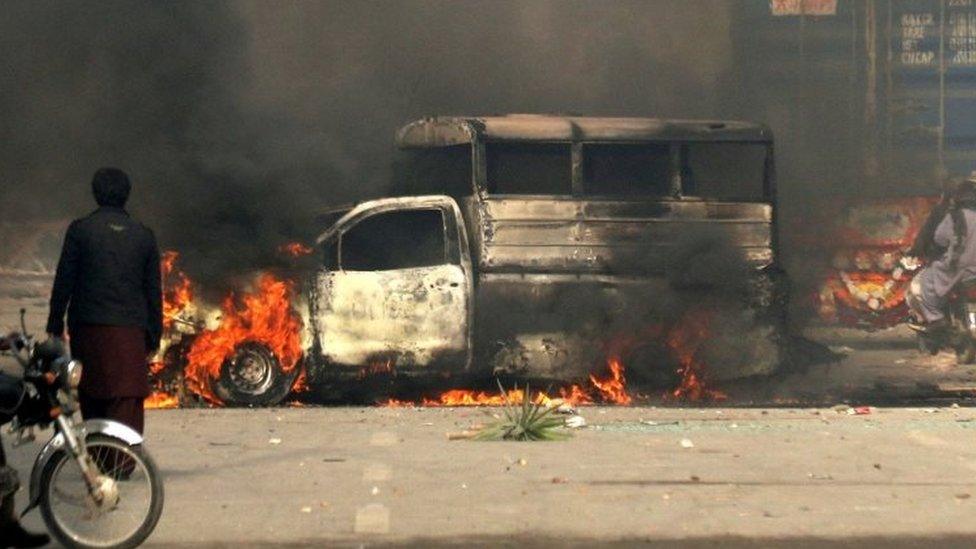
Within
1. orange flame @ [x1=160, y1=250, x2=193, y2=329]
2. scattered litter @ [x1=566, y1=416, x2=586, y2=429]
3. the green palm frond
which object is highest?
orange flame @ [x1=160, y1=250, x2=193, y2=329]

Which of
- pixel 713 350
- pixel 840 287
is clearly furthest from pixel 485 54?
pixel 713 350

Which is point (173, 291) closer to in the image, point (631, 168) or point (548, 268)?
point (548, 268)

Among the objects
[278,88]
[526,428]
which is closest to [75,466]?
[526,428]

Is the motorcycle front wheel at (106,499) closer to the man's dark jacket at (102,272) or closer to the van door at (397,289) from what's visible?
the man's dark jacket at (102,272)

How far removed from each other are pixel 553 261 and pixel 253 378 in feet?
8.12

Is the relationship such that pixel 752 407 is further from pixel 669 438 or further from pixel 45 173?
A: pixel 45 173

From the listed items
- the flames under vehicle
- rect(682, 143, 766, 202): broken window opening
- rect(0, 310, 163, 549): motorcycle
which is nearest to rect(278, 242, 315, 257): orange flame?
the flames under vehicle

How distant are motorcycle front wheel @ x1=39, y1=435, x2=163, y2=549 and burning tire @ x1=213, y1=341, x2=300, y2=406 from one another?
5.88 meters

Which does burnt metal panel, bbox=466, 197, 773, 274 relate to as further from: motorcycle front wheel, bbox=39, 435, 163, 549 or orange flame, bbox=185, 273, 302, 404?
motorcycle front wheel, bbox=39, 435, 163, 549

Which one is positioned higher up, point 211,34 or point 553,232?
point 211,34

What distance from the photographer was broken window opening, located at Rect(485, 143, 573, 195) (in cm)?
1359

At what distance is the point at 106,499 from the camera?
6.97 metres

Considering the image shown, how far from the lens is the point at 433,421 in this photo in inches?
473

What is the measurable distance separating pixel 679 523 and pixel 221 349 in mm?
5912
